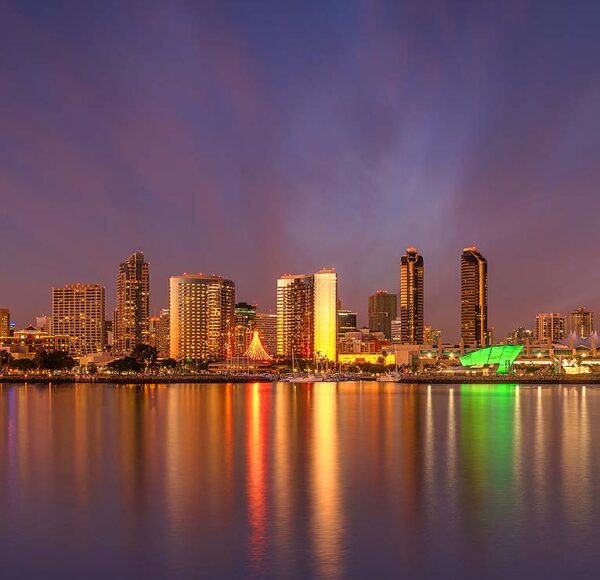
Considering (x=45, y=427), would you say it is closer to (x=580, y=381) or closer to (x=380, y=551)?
(x=380, y=551)

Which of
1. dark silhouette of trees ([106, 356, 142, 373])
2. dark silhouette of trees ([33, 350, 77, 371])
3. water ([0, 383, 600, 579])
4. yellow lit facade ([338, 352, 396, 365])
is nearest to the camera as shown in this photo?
water ([0, 383, 600, 579])

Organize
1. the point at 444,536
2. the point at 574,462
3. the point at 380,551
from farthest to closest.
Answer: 1. the point at 574,462
2. the point at 444,536
3. the point at 380,551

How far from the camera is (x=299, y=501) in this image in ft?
70.3

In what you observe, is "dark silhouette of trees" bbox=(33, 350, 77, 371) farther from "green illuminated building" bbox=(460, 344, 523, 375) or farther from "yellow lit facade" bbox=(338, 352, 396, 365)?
"yellow lit facade" bbox=(338, 352, 396, 365)

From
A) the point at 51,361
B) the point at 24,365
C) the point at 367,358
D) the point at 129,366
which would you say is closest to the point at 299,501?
the point at 129,366

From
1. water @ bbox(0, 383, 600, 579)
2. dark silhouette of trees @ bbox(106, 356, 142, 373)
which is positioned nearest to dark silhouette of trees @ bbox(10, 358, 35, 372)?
dark silhouette of trees @ bbox(106, 356, 142, 373)

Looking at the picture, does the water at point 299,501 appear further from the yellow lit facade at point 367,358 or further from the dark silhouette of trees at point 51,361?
the yellow lit facade at point 367,358

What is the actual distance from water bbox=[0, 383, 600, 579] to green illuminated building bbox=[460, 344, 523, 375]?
94.2 metres

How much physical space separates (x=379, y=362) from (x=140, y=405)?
122 metres

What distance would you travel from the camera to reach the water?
15.8 meters

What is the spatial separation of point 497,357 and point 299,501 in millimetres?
118334

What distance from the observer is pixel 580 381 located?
12206 cm

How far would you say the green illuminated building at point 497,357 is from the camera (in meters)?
134

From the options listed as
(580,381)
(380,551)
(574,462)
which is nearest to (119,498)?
(380,551)
